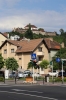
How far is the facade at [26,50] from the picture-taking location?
8450 cm

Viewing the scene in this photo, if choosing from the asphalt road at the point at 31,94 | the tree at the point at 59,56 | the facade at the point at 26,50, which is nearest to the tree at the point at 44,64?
the tree at the point at 59,56

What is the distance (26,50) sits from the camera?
83.9m

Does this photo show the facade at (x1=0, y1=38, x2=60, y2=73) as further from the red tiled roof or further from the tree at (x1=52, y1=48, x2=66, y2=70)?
the tree at (x1=52, y1=48, x2=66, y2=70)

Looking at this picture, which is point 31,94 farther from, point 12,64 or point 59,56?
point 59,56

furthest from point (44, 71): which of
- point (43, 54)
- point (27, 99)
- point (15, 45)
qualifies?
point (27, 99)

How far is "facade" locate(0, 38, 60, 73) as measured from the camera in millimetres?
84500

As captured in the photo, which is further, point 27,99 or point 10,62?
point 10,62

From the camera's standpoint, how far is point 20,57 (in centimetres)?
8612

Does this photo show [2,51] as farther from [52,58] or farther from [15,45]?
[52,58]

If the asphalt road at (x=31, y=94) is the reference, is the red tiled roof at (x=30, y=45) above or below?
above

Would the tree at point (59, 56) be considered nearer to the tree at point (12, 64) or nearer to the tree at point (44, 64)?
the tree at point (44, 64)

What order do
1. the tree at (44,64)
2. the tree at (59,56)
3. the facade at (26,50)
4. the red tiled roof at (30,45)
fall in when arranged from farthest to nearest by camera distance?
1. the facade at (26,50)
2. the red tiled roof at (30,45)
3. the tree at (59,56)
4. the tree at (44,64)

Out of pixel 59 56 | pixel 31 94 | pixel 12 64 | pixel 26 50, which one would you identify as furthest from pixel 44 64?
pixel 31 94

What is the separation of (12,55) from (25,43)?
4.56 metres
